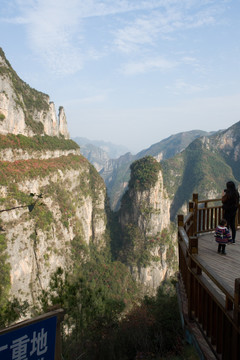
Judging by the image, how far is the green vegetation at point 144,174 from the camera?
5053 cm

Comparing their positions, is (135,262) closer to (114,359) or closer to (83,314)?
(83,314)

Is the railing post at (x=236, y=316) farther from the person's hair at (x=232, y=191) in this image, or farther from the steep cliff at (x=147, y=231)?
the steep cliff at (x=147, y=231)

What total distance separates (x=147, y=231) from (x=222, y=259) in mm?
47467

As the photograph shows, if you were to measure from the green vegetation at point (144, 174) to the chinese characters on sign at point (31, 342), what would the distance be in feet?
159

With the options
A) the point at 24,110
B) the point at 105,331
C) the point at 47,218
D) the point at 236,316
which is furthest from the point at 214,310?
the point at 24,110

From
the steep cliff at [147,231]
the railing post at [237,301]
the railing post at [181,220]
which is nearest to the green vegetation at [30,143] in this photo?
the steep cliff at [147,231]

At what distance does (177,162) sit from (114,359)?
101 meters

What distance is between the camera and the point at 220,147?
115 metres

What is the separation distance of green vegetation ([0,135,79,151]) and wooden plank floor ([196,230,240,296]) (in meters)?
31.8

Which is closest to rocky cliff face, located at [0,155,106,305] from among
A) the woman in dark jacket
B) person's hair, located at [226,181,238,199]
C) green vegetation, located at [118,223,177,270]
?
green vegetation, located at [118,223,177,270]

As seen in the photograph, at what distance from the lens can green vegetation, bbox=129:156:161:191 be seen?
50.5 meters

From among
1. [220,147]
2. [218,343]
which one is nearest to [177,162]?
[220,147]

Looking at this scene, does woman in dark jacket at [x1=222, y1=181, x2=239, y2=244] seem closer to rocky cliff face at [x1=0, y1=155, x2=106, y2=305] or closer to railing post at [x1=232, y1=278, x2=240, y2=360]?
railing post at [x1=232, y1=278, x2=240, y2=360]

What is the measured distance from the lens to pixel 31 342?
2.15 m
